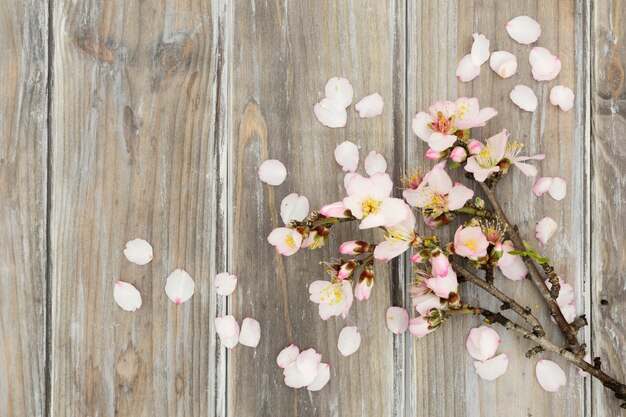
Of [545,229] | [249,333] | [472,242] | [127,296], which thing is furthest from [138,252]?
[545,229]

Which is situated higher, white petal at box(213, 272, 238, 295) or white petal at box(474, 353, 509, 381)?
white petal at box(213, 272, 238, 295)

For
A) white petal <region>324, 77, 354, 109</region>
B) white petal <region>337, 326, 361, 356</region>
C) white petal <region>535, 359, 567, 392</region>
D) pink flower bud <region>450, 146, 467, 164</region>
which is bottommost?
white petal <region>535, 359, 567, 392</region>

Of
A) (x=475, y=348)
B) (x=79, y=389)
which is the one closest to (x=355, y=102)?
(x=475, y=348)

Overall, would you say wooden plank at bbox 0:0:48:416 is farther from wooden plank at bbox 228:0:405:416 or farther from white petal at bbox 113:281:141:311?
wooden plank at bbox 228:0:405:416

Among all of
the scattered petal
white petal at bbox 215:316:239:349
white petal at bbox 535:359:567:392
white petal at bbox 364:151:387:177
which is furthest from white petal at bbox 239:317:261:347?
the scattered petal

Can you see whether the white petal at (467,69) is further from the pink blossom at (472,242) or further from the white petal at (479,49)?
the pink blossom at (472,242)
